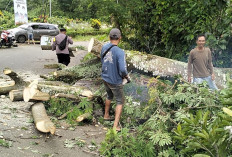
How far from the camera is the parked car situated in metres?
22.6

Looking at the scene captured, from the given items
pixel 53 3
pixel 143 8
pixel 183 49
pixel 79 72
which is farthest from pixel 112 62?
pixel 53 3

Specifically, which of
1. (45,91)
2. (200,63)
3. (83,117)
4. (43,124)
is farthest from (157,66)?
(43,124)

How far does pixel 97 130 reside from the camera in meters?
5.27

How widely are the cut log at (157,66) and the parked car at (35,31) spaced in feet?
57.7

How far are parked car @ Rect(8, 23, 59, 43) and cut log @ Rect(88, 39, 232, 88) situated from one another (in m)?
17.6

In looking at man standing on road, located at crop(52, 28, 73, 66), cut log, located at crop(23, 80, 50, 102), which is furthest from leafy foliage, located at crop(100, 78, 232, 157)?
man standing on road, located at crop(52, 28, 73, 66)

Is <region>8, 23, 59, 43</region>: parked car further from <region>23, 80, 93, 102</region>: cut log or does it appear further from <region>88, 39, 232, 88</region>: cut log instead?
<region>23, 80, 93, 102</region>: cut log

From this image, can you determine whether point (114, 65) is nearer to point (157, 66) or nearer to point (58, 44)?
point (157, 66)

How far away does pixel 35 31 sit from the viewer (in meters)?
23.8

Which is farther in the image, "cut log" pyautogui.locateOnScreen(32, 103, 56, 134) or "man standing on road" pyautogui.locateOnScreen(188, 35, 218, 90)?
"man standing on road" pyautogui.locateOnScreen(188, 35, 218, 90)

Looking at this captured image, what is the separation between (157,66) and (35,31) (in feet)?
62.8

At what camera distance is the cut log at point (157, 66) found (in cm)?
652

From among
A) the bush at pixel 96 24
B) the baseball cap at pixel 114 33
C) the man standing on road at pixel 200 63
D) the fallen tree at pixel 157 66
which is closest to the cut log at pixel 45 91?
the fallen tree at pixel 157 66

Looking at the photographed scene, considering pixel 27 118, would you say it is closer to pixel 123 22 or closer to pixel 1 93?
pixel 1 93
